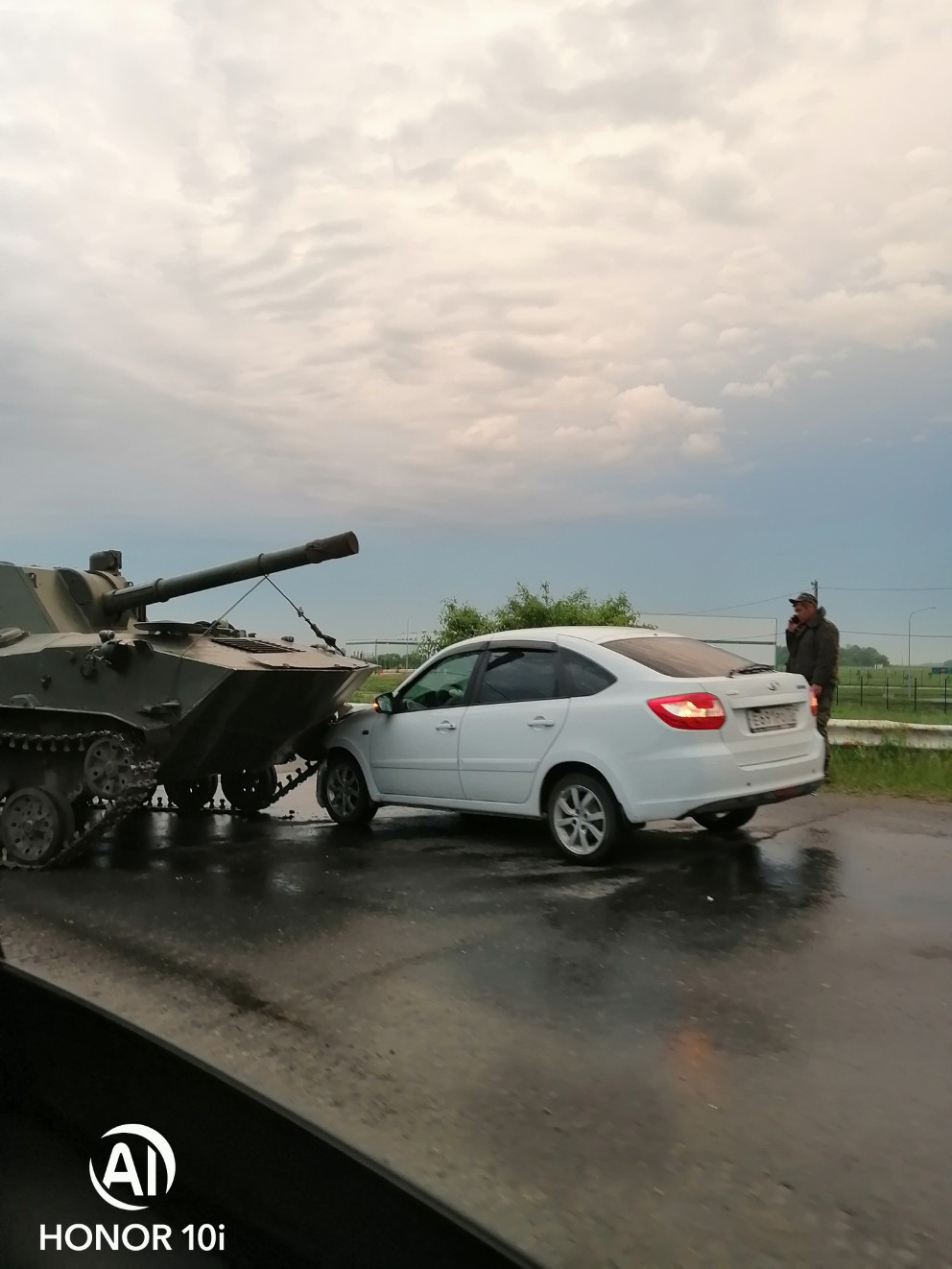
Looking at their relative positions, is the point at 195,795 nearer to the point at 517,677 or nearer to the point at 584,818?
the point at 517,677

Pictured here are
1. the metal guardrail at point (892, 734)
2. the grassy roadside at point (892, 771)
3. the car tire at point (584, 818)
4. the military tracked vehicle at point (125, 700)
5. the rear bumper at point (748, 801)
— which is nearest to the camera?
the rear bumper at point (748, 801)

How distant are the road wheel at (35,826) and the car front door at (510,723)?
2.97 metres

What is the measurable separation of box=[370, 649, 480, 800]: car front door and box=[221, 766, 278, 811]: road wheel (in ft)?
A: 5.34

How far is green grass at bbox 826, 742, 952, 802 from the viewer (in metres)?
10.5

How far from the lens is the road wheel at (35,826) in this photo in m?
8.12

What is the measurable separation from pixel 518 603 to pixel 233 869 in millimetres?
10925

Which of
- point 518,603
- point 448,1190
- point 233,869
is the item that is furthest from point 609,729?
point 518,603

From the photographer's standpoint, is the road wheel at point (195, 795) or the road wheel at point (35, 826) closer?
the road wheel at point (35, 826)

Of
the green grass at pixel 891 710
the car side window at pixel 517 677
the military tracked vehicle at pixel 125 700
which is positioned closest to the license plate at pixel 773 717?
the car side window at pixel 517 677

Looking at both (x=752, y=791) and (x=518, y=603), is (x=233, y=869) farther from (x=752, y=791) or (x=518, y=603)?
(x=518, y=603)

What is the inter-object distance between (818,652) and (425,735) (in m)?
4.29

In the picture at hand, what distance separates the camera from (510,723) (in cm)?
810

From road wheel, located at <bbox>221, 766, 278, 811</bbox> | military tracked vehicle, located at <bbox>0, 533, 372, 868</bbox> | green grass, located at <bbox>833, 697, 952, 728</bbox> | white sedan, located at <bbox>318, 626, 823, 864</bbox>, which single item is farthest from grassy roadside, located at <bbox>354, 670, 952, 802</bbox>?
green grass, located at <bbox>833, 697, 952, 728</bbox>

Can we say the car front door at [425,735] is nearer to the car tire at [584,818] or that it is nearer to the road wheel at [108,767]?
the car tire at [584,818]
